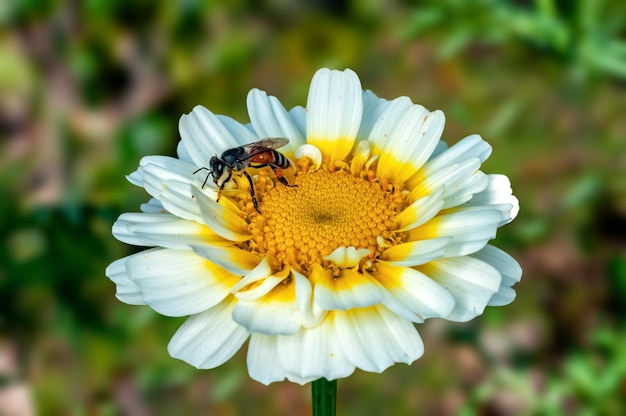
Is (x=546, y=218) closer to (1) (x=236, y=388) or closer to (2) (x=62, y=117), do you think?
(1) (x=236, y=388)

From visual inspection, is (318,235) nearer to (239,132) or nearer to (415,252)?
(415,252)

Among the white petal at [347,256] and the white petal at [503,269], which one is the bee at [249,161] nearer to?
the white petal at [347,256]

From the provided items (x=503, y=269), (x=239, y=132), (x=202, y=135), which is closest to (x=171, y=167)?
(x=202, y=135)

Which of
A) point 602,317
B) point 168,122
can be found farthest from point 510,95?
point 168,122

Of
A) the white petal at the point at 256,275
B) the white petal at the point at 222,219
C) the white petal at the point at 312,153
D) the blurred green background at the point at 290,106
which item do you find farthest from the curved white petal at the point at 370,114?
the blurred green background at the point at 290,106

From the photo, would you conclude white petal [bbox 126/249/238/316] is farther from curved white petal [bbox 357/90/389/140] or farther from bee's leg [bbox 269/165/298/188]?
curved white petal [bbox 357/90/389/140]
